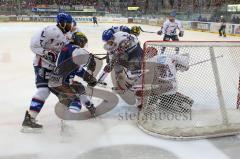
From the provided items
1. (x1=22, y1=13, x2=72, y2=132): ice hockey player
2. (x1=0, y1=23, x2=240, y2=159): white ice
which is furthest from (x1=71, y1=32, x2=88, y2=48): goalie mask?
(x1=0, y1=23, x2=240, y2=159): white ice

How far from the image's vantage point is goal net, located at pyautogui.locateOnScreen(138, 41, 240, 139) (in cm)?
357

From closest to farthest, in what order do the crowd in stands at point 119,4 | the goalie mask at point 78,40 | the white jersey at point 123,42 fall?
the goalie mask at point 78,40 < the white jersey at point 123,42 < the crowd in stands at point 119,4

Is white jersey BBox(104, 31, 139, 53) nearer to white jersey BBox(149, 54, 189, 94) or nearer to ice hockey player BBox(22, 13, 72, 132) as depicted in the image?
white jersey BBox(149, 54, 189, 94)

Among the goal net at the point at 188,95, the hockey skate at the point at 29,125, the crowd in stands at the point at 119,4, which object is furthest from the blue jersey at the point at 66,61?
the crowd in stands at the point at 119,4

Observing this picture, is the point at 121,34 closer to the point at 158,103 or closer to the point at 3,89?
the point at 158,103

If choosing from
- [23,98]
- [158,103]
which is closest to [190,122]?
[158,103]

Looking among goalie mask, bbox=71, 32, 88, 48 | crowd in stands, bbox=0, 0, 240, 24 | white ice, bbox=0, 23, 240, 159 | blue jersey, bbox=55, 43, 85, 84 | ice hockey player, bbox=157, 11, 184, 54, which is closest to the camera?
white ice, bbox=0, 23, 240, 159

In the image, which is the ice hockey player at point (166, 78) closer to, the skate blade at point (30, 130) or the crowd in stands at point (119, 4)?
the skate blade at point (30, 130)

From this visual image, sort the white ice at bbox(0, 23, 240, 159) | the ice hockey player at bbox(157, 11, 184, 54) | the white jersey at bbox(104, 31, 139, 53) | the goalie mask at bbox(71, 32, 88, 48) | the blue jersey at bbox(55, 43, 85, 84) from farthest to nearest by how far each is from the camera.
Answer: the ice hockey player at bbox(157, 11, 184, 54) < the white jersey at bbox(104, 31, 139, 53) < the goalie mask at bbox(71, 32, 88, 48) < the blue jersey at bbox(55, 43, 85, 84) < the white ice at bbox(0, 23, 240, 159)

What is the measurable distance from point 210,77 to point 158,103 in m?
0.70

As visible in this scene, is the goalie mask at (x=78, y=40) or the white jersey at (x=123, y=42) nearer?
the goalie mask at (x=78, y=40)

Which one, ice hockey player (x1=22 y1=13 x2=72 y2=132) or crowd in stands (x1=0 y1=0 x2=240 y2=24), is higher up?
crowd in stands (x1=0 y1=0 x2=240 y2=24)

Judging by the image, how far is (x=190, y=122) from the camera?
3836 mm

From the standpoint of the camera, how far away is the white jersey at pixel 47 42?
11.5ft
